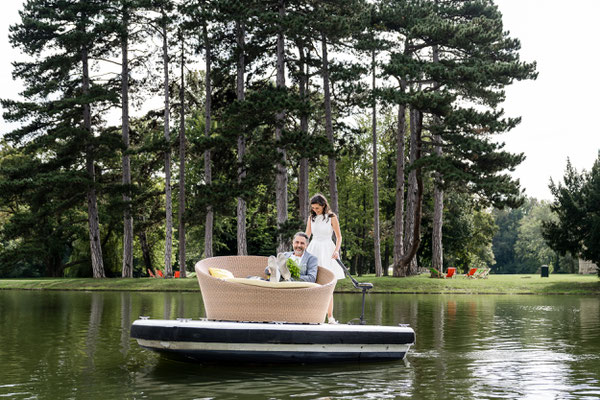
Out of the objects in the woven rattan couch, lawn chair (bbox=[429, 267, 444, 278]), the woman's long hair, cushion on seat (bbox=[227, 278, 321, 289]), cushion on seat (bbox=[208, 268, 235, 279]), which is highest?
the woman's long hair

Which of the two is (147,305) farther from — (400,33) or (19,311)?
(400,33)

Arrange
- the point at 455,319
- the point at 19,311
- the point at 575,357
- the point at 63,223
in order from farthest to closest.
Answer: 1. the point at 63,223
2. the point at 19,311
3. the point at 455,319
4. the point at 575,357

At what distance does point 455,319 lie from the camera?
18141mm

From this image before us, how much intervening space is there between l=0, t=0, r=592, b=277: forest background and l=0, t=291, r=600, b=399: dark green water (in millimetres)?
16964

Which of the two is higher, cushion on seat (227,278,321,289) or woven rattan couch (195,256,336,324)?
cushion on seat (227,278,321,289)

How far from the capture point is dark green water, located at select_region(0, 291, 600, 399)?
835 centimetres

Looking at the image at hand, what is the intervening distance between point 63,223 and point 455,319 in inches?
1410

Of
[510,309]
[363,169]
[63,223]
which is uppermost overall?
[363,169]

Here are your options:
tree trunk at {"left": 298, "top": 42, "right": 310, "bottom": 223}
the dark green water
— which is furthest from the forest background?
the dark green water

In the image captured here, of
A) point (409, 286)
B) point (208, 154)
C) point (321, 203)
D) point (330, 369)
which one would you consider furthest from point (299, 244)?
point (208, 154)

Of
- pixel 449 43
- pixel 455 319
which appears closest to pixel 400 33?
Result: pixel 449 43

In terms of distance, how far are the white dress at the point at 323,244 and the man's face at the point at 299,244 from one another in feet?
2.42

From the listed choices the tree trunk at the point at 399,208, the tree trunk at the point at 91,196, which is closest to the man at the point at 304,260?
the tree trunk at the point at 399,208

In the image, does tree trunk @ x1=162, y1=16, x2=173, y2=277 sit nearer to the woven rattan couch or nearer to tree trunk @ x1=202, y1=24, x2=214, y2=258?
tree trunk @ x1=202, y1=24, x2=214, y2=258
